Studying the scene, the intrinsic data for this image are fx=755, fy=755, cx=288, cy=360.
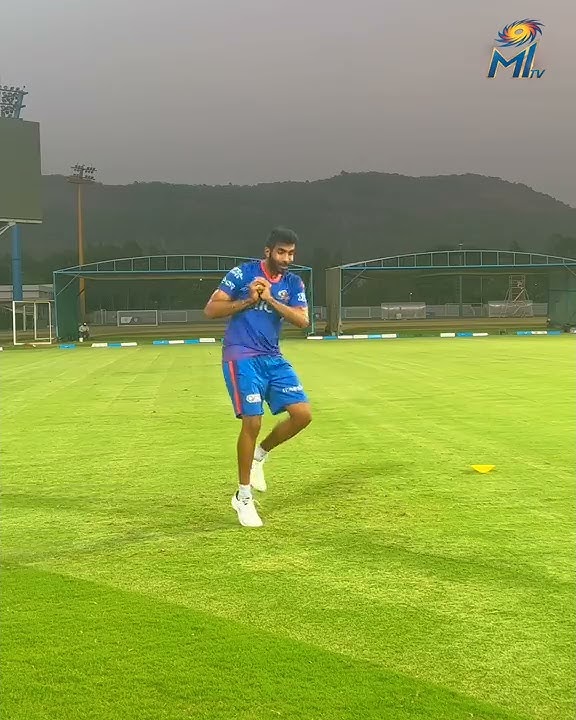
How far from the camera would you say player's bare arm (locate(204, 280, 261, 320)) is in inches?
218

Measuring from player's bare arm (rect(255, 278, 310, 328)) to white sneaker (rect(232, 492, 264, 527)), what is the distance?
1.38 m

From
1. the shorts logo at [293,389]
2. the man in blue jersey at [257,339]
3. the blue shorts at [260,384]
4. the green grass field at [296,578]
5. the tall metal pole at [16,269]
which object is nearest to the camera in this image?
the green grass field at [296,578]

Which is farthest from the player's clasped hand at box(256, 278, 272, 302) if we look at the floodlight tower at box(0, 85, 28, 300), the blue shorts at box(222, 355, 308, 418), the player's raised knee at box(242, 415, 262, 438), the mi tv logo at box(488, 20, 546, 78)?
the floodlight tower at box(0, 85, 28, 300)

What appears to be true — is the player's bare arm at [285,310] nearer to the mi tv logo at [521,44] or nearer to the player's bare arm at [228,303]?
the player's bare arm at [228,303]

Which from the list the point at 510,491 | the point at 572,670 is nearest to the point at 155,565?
the point at 572,670

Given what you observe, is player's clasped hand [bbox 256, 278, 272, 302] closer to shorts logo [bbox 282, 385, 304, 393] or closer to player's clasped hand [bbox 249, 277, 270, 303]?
player's clasped hand [bbox 249, 277, 270, 303]

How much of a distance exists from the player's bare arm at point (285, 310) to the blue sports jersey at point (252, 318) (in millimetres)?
122

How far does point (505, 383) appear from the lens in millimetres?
16016

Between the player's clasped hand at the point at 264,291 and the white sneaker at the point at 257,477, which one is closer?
the player's clasped hand at the point at 264,291

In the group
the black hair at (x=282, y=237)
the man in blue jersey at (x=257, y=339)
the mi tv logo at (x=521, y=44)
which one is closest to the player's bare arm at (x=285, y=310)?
the man in blue jersey at (x=257, y=339)

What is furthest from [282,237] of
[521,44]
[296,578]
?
[521,44]

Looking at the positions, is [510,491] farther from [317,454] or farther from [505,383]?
[505,383]

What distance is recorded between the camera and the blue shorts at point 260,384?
577 centimetres

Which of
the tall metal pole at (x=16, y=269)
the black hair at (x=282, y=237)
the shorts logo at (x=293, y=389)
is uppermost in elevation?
the tall metal pole at (x=16, y=269)
